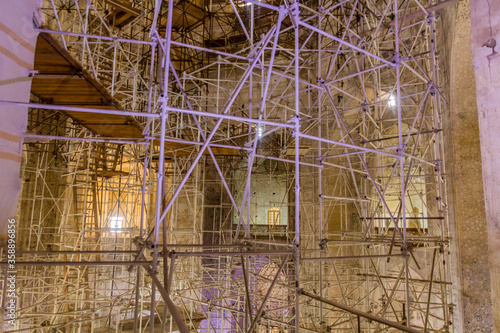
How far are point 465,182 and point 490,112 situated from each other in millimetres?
4200

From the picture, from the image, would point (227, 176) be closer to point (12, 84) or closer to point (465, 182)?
point (465, 182)

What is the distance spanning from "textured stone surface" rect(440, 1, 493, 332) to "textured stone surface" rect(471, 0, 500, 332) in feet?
12.4

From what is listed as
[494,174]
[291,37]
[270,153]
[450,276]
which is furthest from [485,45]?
[270,153]

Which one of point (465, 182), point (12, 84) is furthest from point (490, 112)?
point (12, 84)

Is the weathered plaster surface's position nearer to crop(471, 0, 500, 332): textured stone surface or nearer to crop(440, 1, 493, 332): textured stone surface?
crop(471, 0, 500, 332): textured stone surface

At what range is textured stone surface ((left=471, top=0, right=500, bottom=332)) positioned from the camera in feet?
12.1

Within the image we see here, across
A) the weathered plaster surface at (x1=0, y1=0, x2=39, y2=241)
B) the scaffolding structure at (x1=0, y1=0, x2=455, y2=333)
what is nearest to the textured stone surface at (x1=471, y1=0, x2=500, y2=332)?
the scaffolding structure at (x1=0, y1=0, x2=455, y2=333)

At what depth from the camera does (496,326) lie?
12.0 ft

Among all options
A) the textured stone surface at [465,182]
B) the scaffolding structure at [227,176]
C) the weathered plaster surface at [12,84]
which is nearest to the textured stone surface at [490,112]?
the textured stone surface at [465,182]

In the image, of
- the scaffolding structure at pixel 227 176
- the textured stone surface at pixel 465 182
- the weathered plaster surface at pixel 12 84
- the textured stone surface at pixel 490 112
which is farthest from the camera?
the scaffolding structure at pixel 227 176

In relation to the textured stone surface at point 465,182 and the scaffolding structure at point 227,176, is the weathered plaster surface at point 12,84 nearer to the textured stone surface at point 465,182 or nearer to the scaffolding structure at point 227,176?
the scaffolding structure at point 227,176

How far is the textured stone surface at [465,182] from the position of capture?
273 inches

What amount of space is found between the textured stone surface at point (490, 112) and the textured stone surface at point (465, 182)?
12.4ft

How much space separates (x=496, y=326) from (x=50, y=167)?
41.1 ft
